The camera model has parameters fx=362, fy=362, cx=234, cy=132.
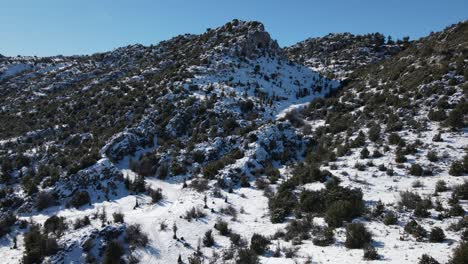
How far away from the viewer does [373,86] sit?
3388 cm

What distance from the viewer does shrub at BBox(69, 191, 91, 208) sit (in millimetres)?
21250

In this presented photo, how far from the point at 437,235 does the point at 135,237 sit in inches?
475

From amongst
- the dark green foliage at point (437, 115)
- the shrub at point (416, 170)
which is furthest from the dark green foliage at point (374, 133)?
the shrub at point (416, 170)

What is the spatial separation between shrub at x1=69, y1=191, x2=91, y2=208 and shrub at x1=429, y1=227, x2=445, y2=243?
1791cm

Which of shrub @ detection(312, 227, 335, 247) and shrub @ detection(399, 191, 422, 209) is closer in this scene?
shrub @ detection(312, 227, 335, 247)

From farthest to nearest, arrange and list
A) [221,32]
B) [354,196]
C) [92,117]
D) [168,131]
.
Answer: [221,32] < [92,117] < [168,131] < [354,196]

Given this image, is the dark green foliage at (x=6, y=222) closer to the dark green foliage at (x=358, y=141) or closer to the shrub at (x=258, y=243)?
the shrub at (x=258, y=243)

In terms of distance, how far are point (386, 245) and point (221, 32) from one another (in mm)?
44957

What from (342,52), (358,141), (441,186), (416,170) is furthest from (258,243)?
(342,52)

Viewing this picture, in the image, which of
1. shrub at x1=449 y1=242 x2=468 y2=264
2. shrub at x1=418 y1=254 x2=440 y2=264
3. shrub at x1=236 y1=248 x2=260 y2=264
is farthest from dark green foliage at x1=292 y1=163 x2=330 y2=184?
shrub at x1=449 y1=242 x2=468 y2=264

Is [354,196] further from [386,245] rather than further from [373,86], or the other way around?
[373,86]

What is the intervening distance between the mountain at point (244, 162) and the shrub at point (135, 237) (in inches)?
2.0

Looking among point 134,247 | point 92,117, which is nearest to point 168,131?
point 92,117

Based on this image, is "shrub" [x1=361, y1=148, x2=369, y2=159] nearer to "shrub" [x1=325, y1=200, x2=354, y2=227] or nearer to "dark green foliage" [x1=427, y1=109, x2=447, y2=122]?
"dark green foliage" [x1=427, y1=109, x2=447, y2=122]
